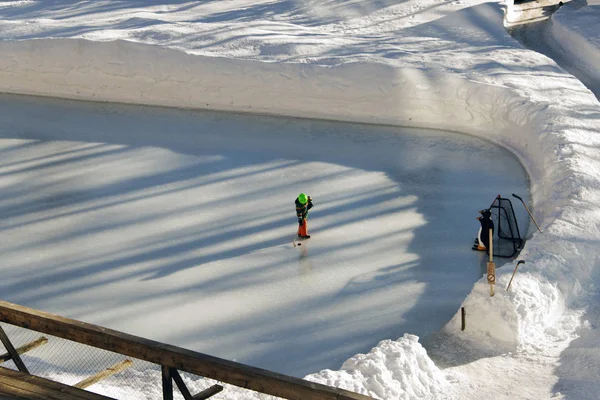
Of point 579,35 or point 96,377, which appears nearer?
point 96,377

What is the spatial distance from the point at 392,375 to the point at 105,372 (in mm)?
2185

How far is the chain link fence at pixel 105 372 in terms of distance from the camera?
6.57m

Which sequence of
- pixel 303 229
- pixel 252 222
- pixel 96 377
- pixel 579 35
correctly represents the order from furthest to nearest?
pixel 579 35, pixel 252 222, pixel 303 229, pixel 96 377

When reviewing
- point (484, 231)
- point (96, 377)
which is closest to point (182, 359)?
point (96, 377)

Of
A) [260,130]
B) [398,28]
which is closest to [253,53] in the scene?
[260,130]

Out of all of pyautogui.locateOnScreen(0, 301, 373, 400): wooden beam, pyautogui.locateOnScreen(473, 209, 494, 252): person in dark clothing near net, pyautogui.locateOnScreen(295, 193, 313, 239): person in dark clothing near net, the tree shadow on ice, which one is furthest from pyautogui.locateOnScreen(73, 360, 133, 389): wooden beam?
pyautogui.locateOnScreen(473, 209, 494, 252): person in dark clothing near net

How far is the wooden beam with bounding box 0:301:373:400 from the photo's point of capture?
437cm

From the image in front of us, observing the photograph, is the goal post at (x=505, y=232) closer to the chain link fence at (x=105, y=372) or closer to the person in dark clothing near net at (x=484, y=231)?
the person in dark clothing near net at (x=484, y=231)

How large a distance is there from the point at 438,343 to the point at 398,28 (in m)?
11.6

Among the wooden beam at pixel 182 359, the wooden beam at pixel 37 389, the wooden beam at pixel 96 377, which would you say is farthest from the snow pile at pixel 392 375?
the wooden beam at pixel 37 389

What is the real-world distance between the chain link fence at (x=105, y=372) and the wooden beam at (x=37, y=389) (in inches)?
44.6

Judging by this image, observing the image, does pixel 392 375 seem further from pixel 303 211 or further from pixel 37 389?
pixel 303 211

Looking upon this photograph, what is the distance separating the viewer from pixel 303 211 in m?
9.69

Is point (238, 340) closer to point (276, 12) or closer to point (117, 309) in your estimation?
point (117, 309)
